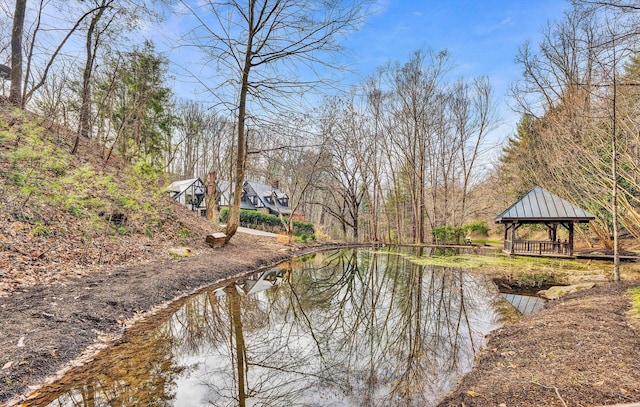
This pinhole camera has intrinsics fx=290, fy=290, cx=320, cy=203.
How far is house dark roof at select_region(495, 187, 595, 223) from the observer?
12.3 meters

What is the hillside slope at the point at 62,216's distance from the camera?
5.30 meters

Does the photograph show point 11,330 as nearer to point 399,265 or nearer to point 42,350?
point 42,350

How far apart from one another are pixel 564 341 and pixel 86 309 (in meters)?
6.47

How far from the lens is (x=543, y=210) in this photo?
12.9m

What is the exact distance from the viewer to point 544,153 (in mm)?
14578

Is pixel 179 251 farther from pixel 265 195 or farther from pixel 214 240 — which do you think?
pixel 265 195

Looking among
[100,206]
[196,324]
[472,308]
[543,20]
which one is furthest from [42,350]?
[543,20]

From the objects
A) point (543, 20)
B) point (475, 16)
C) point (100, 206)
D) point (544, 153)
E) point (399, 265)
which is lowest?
point (399, 265)

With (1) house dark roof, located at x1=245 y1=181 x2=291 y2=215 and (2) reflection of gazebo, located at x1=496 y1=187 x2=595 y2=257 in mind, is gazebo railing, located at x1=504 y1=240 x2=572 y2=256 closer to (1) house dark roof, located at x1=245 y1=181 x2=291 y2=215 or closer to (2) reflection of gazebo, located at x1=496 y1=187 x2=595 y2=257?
(2) reflection of gazebo, located at x1=496 y1=187 x2=595 y2=257

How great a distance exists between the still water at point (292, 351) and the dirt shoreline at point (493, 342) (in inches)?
13.8

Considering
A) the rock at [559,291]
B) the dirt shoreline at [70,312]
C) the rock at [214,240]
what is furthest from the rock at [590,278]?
the rock at [214,240]

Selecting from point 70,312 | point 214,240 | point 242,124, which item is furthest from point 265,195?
point 70,312

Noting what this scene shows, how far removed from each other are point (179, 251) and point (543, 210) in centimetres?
1478

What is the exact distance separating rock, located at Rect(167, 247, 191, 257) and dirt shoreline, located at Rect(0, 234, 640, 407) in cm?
228
